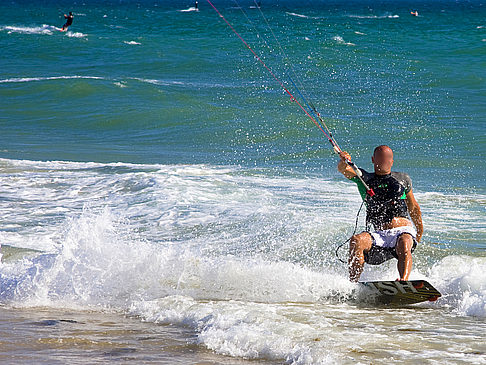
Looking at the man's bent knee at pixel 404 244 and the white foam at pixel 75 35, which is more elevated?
the white foam at pixel 75 35

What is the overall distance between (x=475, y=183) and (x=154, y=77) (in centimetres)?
1754

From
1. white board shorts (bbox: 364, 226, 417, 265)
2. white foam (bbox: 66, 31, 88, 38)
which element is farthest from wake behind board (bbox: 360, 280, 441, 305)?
white foam (bbox: 66, 31, 88, 38)

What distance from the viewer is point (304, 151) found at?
13.9m

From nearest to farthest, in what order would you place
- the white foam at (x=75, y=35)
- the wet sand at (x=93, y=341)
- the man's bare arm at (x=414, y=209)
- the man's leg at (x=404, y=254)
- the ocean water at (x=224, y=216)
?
the wet sand at (x=93, y=341)
the ocean water at (x=224, y=216)
the man's leg at (x=404, y=254)
the man's bare arm at (x=414, y=209)
the white foam at (x=75, y=35)

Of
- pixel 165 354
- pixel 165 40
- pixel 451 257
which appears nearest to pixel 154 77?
pixel 165 40

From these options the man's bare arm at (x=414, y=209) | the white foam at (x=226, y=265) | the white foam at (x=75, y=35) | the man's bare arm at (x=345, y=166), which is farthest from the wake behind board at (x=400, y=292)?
the white foam at (x=75, y=35)

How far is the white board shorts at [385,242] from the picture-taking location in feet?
18.5

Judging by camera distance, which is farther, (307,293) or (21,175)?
(21,175)

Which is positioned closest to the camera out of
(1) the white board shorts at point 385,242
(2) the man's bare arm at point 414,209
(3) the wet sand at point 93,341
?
(3) the wet sand at point 93,341

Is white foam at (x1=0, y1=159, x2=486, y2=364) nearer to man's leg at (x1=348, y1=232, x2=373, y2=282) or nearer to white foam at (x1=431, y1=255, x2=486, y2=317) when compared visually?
white foam at (x1=431, y1=255, x2=486, y2=317)

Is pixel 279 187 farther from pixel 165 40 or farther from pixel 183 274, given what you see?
pixel 165 40

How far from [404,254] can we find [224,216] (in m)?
3.49

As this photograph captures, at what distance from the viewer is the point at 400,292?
5453mm

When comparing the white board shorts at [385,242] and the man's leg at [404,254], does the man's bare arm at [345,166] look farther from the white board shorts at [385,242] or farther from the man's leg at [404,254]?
the man's leg at [404,254]
